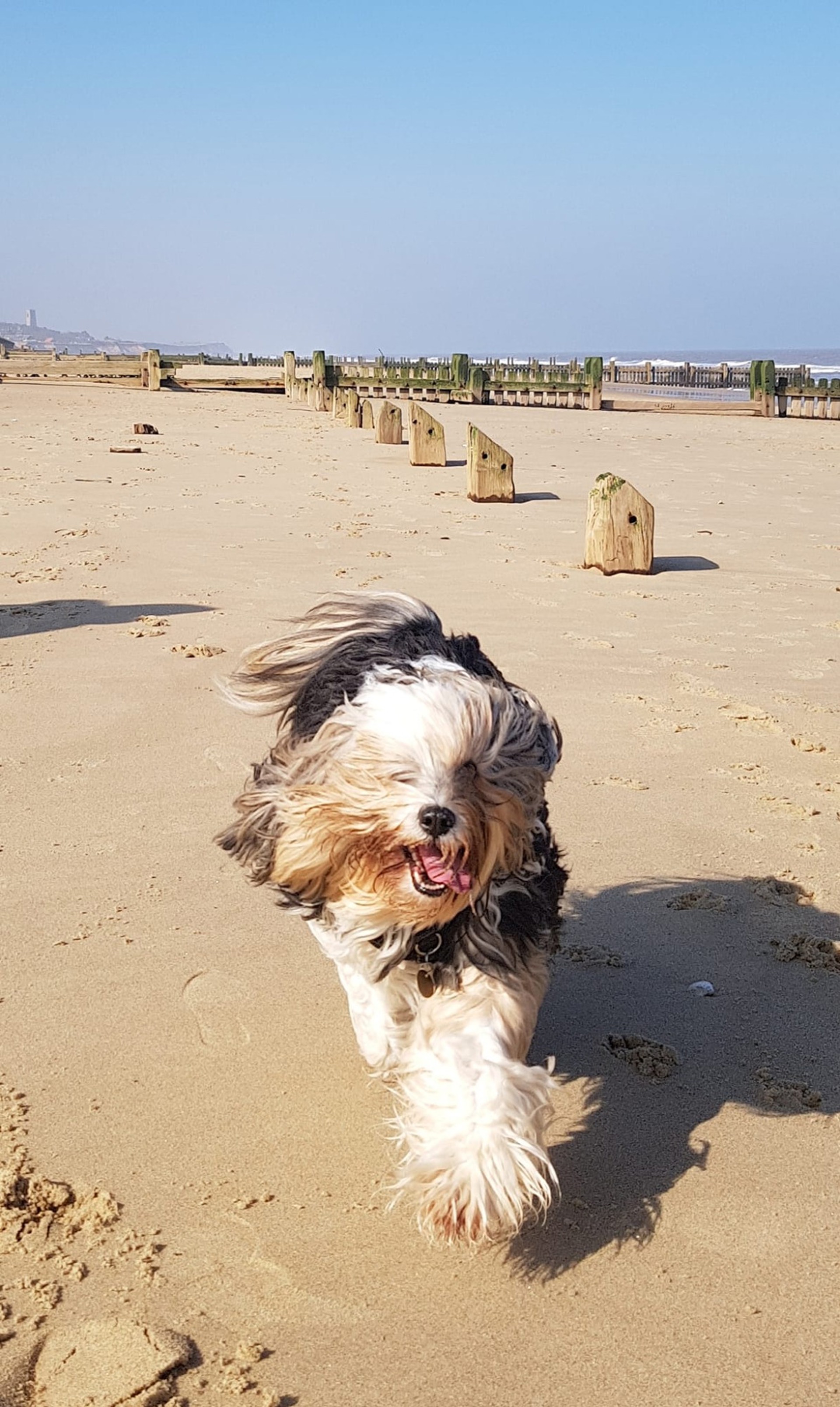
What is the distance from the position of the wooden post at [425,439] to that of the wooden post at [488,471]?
3.44 meters

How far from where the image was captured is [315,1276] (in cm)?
272

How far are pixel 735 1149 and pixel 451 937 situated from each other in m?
0.94

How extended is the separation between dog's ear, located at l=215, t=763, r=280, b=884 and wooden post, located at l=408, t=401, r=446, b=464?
14646 mm

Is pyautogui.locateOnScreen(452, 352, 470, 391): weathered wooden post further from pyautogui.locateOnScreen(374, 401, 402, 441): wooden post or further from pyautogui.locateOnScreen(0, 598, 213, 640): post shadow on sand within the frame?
pyautogui.locateOnScreen(0, 598, 213, 640): post shadow on sand

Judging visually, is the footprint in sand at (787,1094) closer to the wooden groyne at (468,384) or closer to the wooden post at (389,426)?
the wooden post at (389,426)

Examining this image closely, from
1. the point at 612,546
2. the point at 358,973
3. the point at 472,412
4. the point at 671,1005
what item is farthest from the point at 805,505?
the point at 472,412

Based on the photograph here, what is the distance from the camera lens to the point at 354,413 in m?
25.7

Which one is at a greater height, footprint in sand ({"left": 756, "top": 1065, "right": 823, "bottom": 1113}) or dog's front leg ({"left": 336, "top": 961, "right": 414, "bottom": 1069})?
dog's front leg ({"left": 336, "top": 961, "right": 414, "bottom": 1069})

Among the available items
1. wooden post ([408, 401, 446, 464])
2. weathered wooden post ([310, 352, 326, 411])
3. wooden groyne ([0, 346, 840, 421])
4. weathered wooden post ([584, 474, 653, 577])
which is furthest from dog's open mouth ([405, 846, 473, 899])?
weathered wooden post ([310, 352, 326, 411])

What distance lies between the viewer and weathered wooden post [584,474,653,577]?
32.8ft

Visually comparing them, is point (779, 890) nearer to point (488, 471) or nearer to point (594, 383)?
point (488, 471)

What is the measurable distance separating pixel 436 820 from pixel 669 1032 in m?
1.51

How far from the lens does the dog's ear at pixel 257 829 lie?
295 cm

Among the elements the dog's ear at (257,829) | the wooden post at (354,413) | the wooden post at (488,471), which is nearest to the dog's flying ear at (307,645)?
the dog's ear at (257,829)
